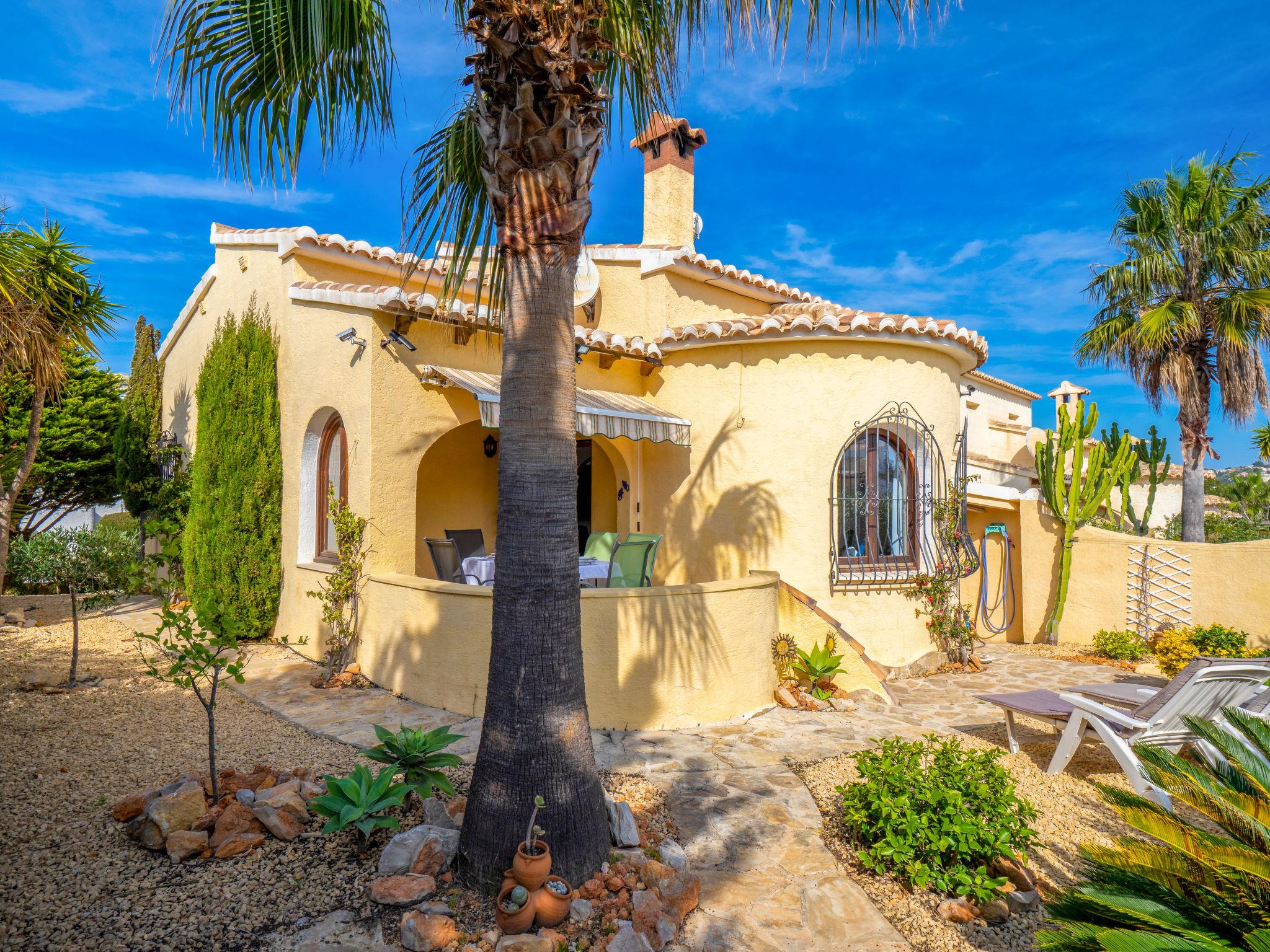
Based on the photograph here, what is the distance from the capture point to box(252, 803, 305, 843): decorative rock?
6586 millimetres

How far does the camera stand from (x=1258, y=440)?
4275cm

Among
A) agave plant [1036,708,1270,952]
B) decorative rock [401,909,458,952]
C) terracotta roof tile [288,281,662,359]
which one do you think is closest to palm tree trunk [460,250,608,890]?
decorative rock [401,909,458,952]

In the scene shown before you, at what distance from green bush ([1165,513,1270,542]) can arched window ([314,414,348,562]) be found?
A: 36.0 meters

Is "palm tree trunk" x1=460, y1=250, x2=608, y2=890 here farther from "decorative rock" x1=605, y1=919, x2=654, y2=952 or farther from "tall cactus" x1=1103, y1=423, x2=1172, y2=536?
"tall cactus" x1=1103, y1=423, x2=1172, y2=536

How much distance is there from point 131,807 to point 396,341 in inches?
343

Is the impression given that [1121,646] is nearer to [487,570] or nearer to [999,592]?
[999,592]

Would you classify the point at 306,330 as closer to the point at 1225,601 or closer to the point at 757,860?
the point at 757,860

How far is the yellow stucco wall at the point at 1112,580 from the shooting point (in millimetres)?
15531

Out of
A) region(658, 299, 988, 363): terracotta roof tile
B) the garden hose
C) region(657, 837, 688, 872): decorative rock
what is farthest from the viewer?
the garden hose

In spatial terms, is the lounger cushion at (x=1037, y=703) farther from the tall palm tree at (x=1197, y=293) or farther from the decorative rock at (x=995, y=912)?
the tall palm tree at (x=1197, y=293)

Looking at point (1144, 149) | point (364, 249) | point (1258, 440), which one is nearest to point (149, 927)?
point (364, 249)

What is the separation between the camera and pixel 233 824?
6547 millimetres

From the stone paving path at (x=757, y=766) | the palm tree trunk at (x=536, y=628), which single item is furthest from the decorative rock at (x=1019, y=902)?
the palm tree trunk at (x=536, y=628)

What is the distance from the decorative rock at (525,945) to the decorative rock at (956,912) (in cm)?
354
